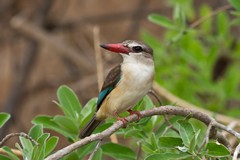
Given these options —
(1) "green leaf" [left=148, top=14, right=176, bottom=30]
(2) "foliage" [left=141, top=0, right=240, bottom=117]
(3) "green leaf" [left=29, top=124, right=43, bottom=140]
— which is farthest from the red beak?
(2) "foliage" [left=141, top=0, right=240, bottom=117]

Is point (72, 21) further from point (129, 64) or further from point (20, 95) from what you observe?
point (129, 64)

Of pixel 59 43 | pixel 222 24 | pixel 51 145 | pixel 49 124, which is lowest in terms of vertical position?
pixel 59 43

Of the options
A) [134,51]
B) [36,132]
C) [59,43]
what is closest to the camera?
[36,132]

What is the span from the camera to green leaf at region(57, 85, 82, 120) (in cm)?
296

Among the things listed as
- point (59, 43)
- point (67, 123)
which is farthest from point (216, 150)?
point (59, 43)

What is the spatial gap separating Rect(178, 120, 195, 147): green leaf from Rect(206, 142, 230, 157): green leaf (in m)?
0.08

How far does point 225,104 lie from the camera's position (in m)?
4.95

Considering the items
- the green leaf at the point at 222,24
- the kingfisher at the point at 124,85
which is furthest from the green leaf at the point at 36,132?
the green leaf at the point at 222,24

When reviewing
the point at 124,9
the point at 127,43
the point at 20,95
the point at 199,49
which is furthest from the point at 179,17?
the point at 124,9

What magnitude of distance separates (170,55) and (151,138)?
85.4 inches

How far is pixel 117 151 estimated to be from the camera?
2910 millimetres

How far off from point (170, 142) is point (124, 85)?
78 cm

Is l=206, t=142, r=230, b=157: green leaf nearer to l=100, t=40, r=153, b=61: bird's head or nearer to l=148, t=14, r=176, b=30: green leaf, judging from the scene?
l=100, t=40, r=153, b=61: bird's head

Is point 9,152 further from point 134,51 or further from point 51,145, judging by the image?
point 134,51
